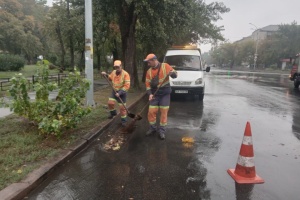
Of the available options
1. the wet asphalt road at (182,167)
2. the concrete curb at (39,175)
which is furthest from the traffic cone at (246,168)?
the concrete curb at (39,175)

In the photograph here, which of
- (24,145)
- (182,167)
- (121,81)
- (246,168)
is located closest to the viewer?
(246,168)

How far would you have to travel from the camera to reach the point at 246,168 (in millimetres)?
4117

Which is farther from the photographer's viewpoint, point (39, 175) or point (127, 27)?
point (127, 27)

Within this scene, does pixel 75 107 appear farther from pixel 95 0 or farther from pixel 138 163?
pixel 95 0

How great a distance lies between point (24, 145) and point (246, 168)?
3887 millimetres

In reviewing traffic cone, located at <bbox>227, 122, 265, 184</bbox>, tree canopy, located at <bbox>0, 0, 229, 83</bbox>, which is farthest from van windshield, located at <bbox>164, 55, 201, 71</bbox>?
traffic cone, located at <bbox>227, 122, 265, 184</bbox>

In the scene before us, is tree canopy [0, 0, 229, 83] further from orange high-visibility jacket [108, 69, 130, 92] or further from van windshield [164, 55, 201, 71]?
orange high-visibility jacket [108, 69, 130, 92]

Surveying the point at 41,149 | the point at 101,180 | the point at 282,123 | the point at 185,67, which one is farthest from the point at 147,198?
the point at 185,67

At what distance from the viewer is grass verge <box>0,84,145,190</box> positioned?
12.8 feet

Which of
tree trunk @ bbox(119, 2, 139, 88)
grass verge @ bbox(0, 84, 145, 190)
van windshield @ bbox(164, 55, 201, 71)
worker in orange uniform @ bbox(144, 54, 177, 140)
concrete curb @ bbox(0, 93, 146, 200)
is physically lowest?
concrete curb @ bbox(0, 93, 146, 200)

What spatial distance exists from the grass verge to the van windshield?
6.55 meters

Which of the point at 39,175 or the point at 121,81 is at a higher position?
the point at 121,81

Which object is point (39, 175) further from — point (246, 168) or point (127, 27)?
point (127, 27)

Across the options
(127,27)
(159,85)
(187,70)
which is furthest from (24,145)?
(127,27)
